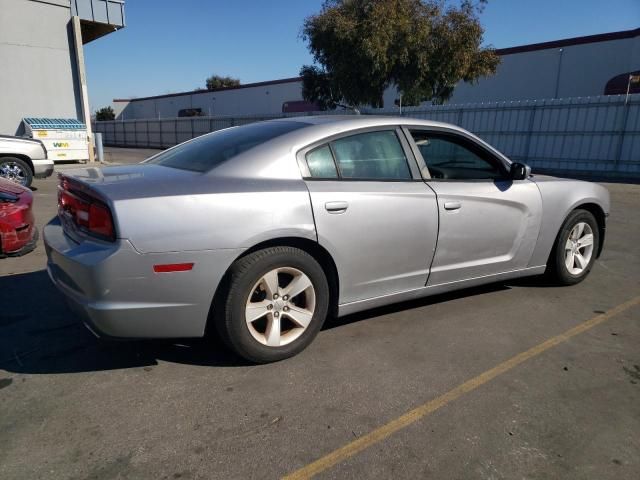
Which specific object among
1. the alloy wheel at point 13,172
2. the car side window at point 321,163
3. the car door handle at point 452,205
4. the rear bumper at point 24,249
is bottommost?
the rear bumper at point 24,249

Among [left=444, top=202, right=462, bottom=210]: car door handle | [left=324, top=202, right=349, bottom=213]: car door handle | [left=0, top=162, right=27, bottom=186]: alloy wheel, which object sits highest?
[left=324, top=202, right=349, bottom=213]: car door handle

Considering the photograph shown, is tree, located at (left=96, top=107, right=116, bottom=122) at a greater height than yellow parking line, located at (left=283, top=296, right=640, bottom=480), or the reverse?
tree, located at (left=96, top=107, right=116, bottom=122)

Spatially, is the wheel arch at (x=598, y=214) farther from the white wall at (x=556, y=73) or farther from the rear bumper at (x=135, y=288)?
the white wall at (x=556, y=73)

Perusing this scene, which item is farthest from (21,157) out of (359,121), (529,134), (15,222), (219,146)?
(529,134)

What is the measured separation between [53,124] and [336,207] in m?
17.5

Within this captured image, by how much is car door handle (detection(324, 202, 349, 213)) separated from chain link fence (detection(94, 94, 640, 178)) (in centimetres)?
1536

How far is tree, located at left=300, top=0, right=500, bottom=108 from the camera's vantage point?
73.1 ft

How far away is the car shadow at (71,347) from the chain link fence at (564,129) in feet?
48.6

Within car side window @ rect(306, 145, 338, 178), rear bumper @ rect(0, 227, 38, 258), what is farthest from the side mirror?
rear bumper @ rect(0, 227, 38, 258)

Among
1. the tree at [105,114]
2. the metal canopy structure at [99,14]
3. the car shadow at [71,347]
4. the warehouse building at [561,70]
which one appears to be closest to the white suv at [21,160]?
the car shadow at [71,347]

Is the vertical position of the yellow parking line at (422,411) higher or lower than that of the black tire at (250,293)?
lower

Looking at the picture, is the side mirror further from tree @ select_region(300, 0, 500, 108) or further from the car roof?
tree @ select_region(300, 0, 500, 108)

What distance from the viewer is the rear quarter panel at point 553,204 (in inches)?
169

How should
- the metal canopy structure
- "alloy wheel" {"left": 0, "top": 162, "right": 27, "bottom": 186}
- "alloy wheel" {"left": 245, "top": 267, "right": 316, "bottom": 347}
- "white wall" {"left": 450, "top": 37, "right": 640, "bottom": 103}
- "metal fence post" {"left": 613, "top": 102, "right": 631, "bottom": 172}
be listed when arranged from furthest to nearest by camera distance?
"white wall" {"left": 450, "top": 37, "right": 640, "bottom": 103} < the metal canopy structure < "metal fence post" {"left": 613, "top": 102, "right": 631, "bottom": 172} < "alloy wheel" {"left": 0, "top": 162, "right": 27, "bottom": 186} < "alloy wheel" {"left": 245, "top": 267, "right": 316, "bottom": 347}
